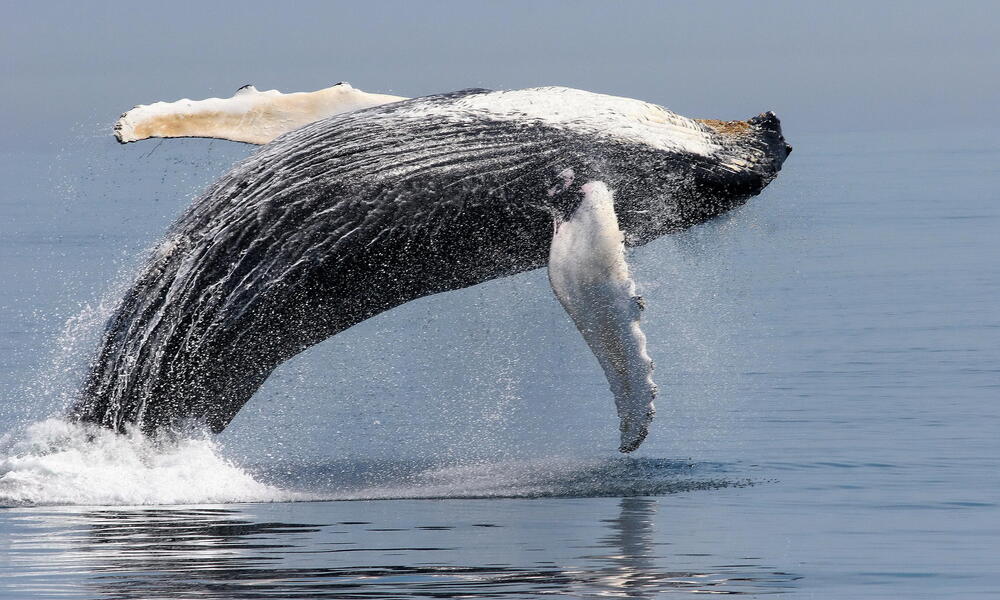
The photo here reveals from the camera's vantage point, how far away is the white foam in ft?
41.0

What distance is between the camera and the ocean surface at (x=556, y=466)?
9641 millimetres

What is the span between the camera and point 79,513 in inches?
467

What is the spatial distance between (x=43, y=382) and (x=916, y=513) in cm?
1081

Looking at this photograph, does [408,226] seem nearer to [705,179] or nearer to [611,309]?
[611,309]

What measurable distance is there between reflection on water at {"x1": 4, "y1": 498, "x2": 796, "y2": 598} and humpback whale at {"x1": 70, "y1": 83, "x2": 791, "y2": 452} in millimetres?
1925

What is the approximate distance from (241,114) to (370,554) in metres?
6.09

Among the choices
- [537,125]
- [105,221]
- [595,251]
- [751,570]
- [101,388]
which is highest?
[105,221]

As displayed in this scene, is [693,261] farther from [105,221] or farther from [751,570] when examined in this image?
[105,221]

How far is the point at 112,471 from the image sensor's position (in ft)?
43.4

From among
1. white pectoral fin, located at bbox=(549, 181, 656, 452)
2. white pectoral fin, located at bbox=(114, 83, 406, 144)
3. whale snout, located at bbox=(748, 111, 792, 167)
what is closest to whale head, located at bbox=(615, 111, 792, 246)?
whale snout, located at bbox=(748, 111, 792, 167)

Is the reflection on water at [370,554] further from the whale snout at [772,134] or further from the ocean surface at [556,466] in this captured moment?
the whale snout at [772,134]

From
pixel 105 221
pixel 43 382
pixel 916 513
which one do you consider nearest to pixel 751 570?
pixel 916 513

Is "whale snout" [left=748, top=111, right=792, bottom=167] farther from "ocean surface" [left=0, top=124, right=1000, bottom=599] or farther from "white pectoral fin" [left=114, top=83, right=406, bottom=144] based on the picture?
"white pectoral fin" [left=114, top=83, right=406, bottom=144]

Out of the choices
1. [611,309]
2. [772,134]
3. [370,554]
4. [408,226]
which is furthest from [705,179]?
[370,554]
